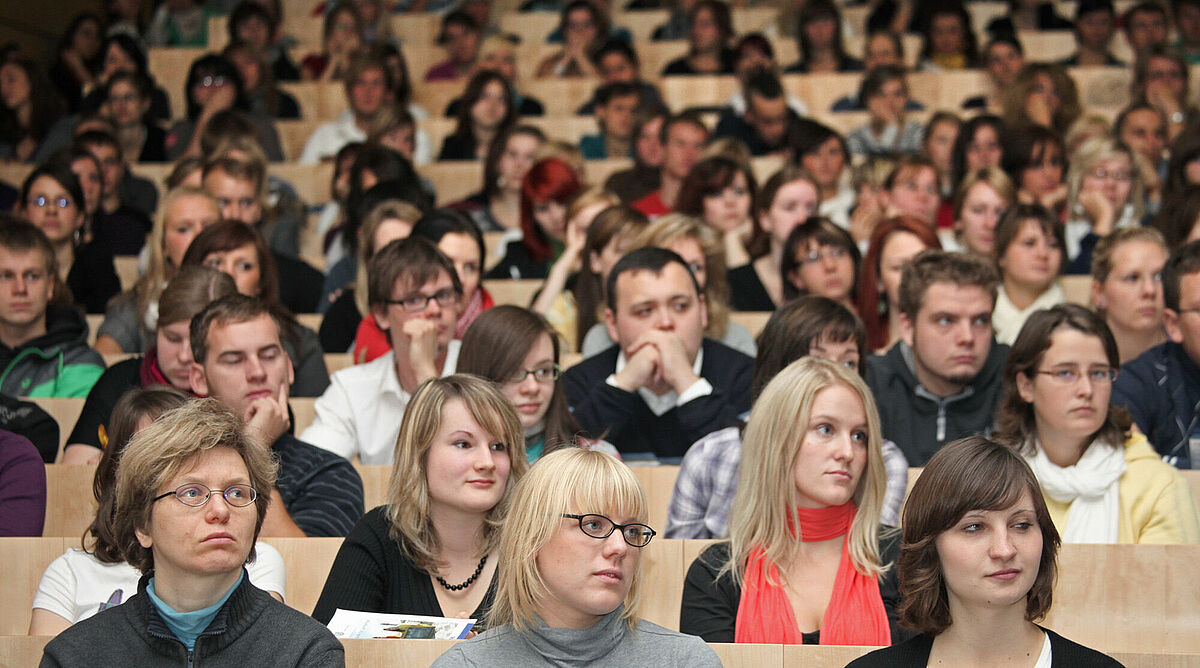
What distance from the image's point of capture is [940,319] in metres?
3.32

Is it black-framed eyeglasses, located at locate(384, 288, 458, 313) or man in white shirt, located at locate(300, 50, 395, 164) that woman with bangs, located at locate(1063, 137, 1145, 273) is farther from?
man in white shirt, located at locate(300, 50, 395, 164)

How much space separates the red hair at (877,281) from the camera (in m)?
4.08

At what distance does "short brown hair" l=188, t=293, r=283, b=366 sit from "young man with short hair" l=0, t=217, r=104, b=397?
79cm

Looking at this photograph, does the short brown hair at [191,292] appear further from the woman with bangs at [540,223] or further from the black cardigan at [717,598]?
the woman with bangs at [540,223]

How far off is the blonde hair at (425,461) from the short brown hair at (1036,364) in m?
1.03

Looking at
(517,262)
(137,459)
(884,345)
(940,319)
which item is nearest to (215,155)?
(517,262)

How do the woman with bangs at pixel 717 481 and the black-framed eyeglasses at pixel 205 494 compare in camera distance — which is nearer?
the black-framed eyeglasses at pixel 205 494

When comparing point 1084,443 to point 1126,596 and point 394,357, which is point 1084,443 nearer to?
point 1126,596

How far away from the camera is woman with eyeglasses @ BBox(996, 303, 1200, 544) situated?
2.77m

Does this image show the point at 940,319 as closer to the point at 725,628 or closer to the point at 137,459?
the point at 725,628

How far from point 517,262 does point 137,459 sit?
117 inches

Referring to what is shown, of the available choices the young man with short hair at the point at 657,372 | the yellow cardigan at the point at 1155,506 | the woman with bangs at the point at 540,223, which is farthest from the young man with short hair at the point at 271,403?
the woman with bangs at the point at 540,223

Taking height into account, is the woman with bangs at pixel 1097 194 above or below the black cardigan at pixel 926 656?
above

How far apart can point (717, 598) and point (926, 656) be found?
45cm
